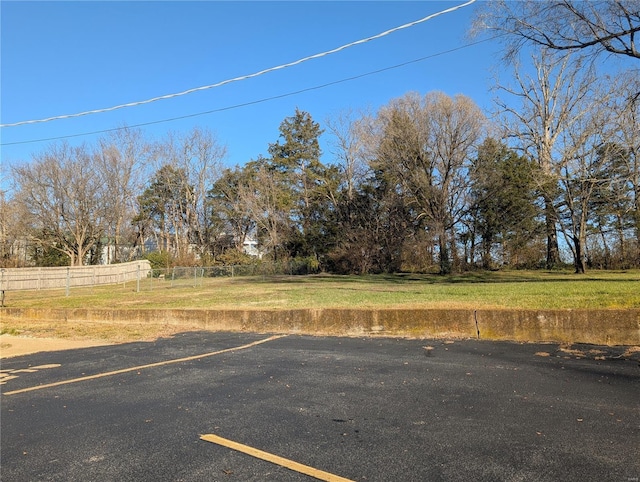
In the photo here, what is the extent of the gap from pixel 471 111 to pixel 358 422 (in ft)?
112

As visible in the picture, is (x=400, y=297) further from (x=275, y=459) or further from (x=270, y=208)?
(x=270, y=208)

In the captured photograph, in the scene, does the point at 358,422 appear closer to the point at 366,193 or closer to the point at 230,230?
the point at 366,193

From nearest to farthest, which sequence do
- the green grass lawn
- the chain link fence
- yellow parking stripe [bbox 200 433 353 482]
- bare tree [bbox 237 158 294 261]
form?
yellow parking stripe [bbox 200 433 353 482] < the green grass lawn < the chain link fence < bare tree [bbox 237 158 294 261]

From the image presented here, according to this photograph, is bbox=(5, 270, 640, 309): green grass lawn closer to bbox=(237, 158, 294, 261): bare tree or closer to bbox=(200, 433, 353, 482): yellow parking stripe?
bbox=(200, 433, 353, 482): yellow parking stripe

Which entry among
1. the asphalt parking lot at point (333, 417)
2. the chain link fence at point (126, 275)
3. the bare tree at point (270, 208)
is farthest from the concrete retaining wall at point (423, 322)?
the bare tree at point (270, 208)

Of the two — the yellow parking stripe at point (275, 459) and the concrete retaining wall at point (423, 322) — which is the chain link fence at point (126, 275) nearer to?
the concrete retaining wall at point (423, 322)

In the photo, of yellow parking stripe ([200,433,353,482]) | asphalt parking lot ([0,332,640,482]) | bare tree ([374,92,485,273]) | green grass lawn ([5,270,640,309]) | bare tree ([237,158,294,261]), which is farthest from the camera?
bare tree ([237,158,294,261])

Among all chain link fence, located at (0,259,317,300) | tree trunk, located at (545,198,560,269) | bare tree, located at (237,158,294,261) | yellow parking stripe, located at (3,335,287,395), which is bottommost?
yellow parking stripe, located at (3,335,287,395)

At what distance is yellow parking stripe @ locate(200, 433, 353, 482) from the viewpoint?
3.43m

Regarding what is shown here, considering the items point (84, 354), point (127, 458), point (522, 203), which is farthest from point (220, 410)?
point (522, 203)

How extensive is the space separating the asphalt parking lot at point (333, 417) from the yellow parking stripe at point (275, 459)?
2 cm

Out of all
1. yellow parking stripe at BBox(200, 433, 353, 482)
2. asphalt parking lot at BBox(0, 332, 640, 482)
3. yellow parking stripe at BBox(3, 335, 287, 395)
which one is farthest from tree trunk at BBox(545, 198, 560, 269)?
yellow parking stripe at BBox(200, 433, 353, 482)

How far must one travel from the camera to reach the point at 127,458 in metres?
3.83

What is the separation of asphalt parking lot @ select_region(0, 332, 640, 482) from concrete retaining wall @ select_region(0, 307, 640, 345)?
72 cm
